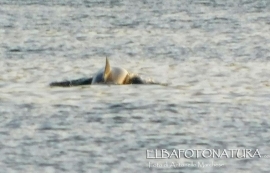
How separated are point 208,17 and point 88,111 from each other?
3474cm

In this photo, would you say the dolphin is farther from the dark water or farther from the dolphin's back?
the dark water

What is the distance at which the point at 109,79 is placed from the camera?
34469 millimetres

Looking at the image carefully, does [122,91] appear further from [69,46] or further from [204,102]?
[69,46]

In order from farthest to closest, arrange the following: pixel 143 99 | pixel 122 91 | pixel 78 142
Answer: pixel 122 91, pixel 143 99, pixel 78 142

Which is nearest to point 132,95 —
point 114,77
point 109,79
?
point 109,79

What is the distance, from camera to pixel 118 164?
2216 cm

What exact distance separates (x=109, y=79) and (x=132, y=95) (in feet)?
11.3

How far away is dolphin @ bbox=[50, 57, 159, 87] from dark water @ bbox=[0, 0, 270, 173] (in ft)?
2.16

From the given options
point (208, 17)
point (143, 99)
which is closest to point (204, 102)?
point (143, 99)

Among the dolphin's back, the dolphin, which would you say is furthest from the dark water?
the dolphin's back

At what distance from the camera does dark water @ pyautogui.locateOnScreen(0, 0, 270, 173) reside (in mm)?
23219

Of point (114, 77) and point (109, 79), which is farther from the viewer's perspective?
point (114, 77)

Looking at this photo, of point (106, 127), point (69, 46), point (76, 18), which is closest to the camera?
point (106, 127)

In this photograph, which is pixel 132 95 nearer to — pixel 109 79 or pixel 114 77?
pixel 109 79
